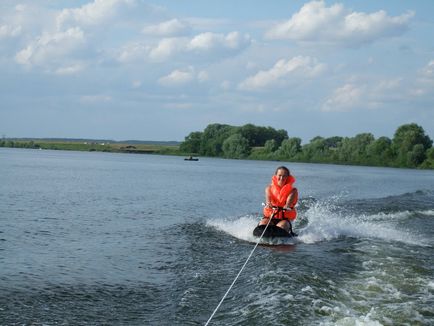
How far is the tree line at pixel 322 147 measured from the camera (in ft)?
309

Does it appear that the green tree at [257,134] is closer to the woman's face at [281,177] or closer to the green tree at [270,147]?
the green tree at [270,147]

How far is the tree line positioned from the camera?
9406cm

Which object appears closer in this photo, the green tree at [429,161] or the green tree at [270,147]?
the green tree at [429,161]

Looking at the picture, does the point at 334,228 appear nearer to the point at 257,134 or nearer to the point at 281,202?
the point at 281,202

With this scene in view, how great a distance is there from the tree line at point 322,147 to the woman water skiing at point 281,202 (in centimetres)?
8239

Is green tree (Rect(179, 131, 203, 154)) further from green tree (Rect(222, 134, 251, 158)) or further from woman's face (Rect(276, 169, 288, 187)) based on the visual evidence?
woman's face (Rect(276, 169, 288, 187))

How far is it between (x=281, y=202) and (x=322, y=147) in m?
91.7

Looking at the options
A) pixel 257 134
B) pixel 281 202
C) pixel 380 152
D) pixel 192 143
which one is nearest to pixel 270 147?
pixel 257 134

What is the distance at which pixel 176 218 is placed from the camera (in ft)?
65.6

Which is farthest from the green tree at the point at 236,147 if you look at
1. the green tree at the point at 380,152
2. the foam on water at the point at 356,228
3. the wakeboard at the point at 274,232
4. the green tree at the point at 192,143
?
the wakeboard at the point at 274,232

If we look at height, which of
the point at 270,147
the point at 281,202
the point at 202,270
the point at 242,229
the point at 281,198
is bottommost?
the point at 202,270

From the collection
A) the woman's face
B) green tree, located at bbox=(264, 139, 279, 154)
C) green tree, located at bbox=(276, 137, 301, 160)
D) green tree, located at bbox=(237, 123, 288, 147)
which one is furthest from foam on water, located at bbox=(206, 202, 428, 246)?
green tree, located at bbox=(237, 123, 288, 147)

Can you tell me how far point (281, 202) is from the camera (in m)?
14.8

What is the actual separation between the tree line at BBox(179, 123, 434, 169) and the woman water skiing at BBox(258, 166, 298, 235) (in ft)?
270
